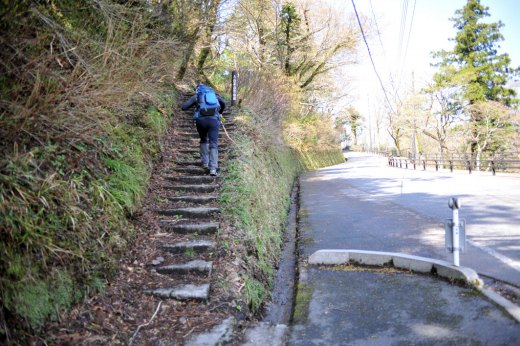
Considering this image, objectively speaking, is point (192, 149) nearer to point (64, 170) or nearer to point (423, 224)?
point (64, 170)

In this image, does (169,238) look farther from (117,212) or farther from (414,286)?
(414,286)

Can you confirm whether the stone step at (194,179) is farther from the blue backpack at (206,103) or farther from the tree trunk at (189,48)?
the tree trunk at (189,48)

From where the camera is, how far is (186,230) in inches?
215

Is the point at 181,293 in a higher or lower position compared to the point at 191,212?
lower

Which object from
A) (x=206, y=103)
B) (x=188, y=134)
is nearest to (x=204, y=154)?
(x=206, y=103)

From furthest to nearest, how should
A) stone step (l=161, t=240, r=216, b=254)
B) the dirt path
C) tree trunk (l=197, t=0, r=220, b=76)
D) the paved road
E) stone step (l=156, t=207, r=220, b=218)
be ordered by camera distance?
tree trunk (l=197, t=0, r=220, b=76), the paved road, stone step (l=156, t=207, r=220, b=218), stone step (l=161, t=240, r=216, b=254), the dirt path

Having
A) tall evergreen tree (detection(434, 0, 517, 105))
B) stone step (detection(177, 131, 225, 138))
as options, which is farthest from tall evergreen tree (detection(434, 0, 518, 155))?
stone step (detection(177, 131, 225, 138))

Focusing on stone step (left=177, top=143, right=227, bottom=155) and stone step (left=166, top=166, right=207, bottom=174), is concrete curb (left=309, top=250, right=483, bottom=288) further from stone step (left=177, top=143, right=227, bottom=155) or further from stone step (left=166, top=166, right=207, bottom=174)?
stone step (left=177, top=143, right=227, bottom=155)

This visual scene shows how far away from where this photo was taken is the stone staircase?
4246mm

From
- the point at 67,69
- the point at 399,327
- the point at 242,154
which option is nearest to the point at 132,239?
the point at 67,69

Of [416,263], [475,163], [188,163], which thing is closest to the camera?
[416,263]

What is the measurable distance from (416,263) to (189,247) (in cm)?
324

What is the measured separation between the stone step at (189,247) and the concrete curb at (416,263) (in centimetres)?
188

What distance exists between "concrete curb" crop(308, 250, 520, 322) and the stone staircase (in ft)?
6.24
